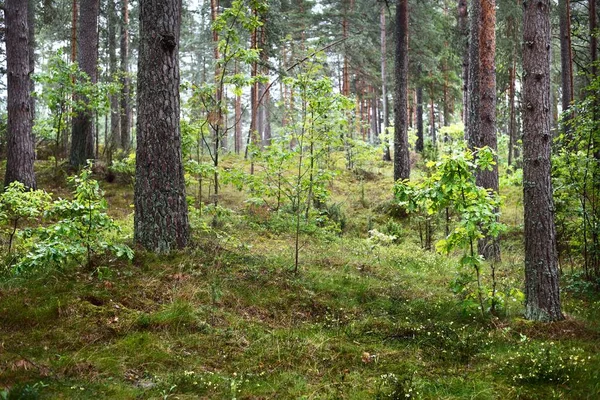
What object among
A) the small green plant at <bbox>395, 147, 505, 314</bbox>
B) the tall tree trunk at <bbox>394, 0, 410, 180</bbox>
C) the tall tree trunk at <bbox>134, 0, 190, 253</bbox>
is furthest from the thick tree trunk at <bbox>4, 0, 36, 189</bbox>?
the tall tree trunk at <bbox>394, 0, 410, 180</bbox>

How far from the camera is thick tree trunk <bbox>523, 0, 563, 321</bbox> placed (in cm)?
516

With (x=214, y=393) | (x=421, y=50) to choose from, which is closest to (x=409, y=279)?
(x=214, y=393)

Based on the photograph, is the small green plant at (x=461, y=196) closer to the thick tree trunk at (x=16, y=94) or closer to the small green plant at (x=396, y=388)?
the small green plant at (x=396, y=388)

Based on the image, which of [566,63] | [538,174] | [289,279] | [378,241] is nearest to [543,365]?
[538,174]

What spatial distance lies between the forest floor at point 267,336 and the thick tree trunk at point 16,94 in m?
5.90

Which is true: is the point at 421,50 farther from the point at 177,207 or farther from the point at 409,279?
the point at 177,207

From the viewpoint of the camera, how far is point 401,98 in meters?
14.2

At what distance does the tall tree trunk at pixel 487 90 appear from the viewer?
346 inches

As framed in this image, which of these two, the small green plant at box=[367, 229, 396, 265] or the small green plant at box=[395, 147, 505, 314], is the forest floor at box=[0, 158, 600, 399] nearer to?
the small green plant at box=[395, 147, 505, 314]

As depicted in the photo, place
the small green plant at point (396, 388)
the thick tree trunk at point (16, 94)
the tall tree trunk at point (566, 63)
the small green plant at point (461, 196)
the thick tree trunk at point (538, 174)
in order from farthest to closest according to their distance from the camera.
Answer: the tall tree trunk at point (566, 63) → the thick tree trunk at point (16, 94) → the thick tree trunk at point (538, 174) → the small green plant at point (461, 196) → the small green plant at point (396, 388)

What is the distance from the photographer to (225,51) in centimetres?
763

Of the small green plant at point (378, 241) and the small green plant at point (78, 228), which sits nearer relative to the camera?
the small green plant at point (78, 228)

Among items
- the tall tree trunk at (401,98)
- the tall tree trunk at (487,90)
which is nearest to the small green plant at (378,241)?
the tall tree trunk at (487,90)

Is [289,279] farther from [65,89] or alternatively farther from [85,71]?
[85,71]
